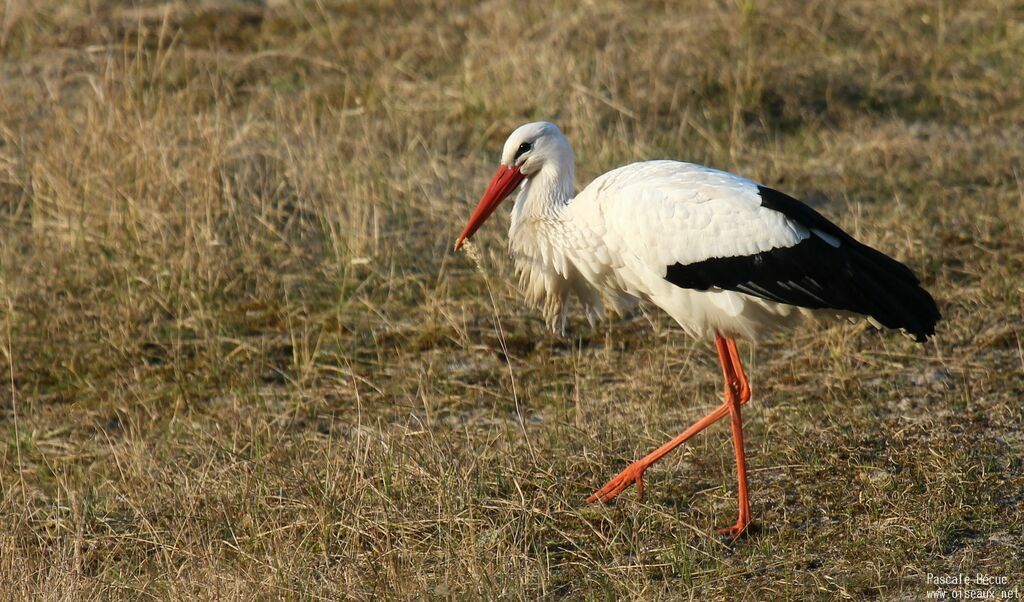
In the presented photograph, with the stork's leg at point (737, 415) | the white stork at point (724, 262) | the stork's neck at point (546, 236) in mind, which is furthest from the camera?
the stork's neck at point (546, 236)

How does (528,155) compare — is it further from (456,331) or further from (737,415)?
Result: (737,415)

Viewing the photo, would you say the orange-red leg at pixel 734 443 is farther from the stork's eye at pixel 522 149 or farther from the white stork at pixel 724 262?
the stork's eye at pixel 522 149

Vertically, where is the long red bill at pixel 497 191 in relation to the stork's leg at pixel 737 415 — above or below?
above

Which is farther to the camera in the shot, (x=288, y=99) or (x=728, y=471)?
(x=288, y=99)

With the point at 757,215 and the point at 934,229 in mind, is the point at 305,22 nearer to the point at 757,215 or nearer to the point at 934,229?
the point at 934,229

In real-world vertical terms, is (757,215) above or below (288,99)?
above

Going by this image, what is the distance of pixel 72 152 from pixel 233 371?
5.41ft

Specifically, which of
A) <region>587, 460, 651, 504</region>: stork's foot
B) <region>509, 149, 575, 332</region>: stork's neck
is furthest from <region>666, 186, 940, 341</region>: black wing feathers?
<region>587, 460, 651, 504</region>: stork's foot

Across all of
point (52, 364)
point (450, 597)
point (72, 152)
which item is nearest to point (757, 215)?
point (450, 597)

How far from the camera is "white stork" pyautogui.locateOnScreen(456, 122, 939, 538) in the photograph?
4.43 metres

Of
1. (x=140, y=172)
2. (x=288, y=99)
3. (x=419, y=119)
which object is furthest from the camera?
(x=288, y=99)

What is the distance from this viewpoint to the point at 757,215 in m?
4.51

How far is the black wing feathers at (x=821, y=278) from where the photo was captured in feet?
14.4

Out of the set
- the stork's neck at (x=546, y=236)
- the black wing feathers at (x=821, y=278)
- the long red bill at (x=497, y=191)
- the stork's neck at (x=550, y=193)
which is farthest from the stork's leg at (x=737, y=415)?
the long red bill at (x=497, y=191)
